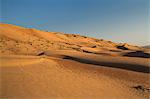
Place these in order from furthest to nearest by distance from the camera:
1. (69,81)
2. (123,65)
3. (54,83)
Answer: (123,65) < (69,81) < (54,83)

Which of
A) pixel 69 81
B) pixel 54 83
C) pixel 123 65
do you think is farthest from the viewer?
pixel 123 65

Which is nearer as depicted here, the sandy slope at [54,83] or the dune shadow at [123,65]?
the sandy slope at [54,83]

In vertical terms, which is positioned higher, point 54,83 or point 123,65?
point 123,65

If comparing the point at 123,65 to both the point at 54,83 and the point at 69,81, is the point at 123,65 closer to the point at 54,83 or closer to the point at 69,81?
the point at 69,81

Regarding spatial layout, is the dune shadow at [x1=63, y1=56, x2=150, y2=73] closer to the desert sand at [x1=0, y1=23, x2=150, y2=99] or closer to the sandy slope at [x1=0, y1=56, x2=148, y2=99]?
the desert sand at [x1=0, y1=23, x2=150, y2=99]

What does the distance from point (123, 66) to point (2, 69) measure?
21.7 ft

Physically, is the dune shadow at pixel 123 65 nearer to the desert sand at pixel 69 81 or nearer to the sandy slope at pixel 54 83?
the desert sand at pixel 69 81

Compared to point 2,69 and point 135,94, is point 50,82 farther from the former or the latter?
point 135,94

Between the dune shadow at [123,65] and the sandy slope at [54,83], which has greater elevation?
the dune shadow at [123,65]

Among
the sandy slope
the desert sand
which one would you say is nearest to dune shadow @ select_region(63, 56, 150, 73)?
the desert sand

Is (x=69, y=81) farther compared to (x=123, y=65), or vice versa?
(x=123, y=65)

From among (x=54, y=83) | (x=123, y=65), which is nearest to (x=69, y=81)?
(x=54, y=83)

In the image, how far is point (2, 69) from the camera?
29.4ft

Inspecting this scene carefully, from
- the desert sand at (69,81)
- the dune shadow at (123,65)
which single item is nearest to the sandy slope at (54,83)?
the desert sand at (69,81)
